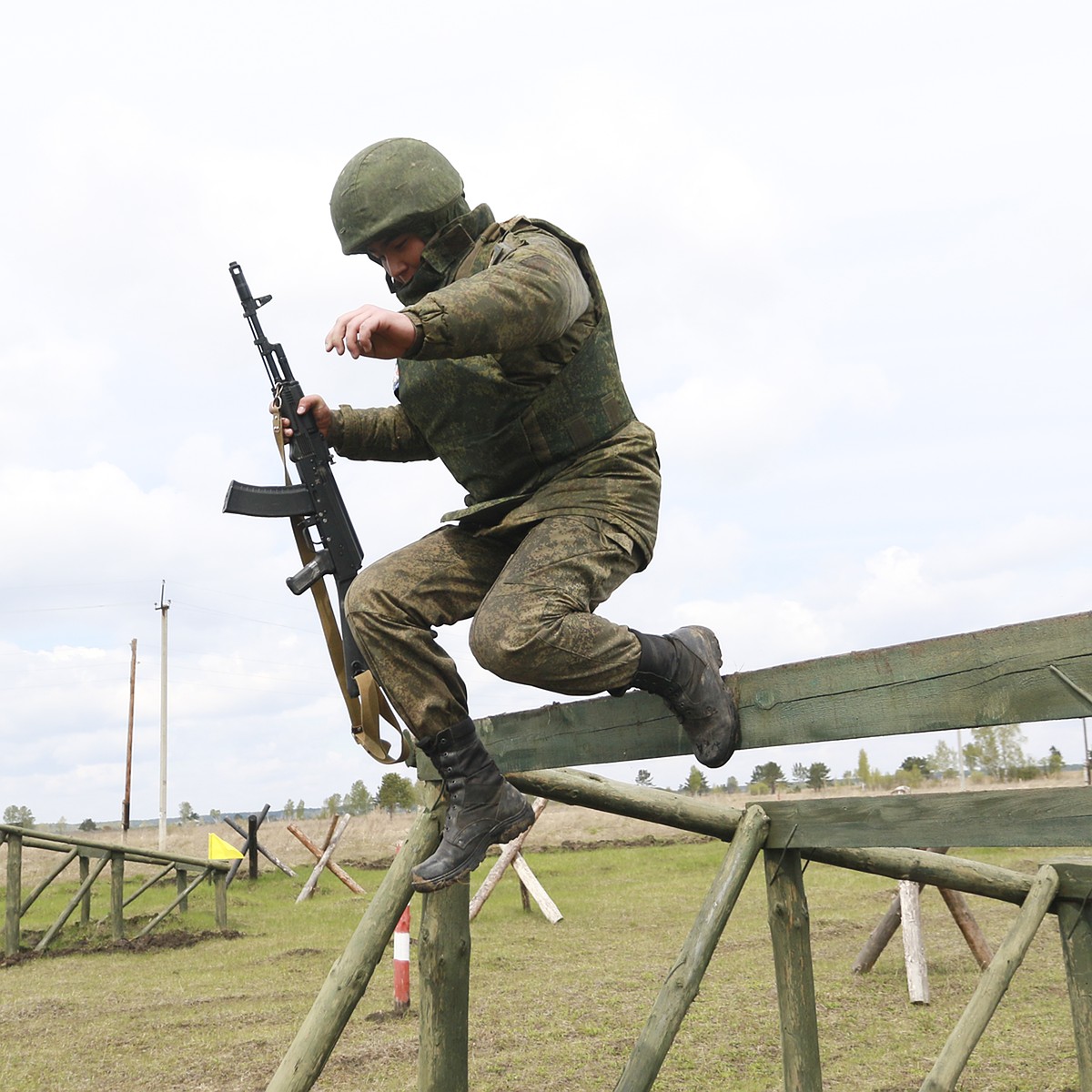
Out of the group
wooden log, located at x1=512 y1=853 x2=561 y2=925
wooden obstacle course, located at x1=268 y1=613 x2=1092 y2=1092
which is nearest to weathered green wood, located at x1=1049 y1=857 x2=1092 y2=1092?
wooden obstacle course, located at x1=268 y1=613 x2=1092 y2=1092

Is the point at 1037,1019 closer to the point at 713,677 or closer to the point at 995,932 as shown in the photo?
the point at 995,932

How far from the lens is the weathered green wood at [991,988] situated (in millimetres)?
5465

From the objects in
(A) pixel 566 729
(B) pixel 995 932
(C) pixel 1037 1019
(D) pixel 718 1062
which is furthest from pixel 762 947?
(A) pixel 566 729

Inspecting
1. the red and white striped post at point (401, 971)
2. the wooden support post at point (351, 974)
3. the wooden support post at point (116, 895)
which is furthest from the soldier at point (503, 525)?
the wooden support post at point (116, 895)

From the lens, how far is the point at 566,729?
4.49 metres

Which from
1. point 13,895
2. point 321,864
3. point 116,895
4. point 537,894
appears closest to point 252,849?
point 321,864

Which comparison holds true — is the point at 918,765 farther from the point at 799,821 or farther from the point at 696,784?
the point at 799,821

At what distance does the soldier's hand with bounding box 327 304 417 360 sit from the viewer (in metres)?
3.05

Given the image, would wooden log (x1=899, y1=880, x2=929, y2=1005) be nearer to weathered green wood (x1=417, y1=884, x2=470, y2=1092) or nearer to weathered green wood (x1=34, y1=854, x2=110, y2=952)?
weathered green wood (x1=417, y1=884, x2=470, y2=1092)

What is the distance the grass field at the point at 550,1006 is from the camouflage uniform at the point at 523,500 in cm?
650

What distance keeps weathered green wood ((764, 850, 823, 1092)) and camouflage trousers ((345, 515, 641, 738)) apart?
1875mm

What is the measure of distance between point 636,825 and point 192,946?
15.8 m

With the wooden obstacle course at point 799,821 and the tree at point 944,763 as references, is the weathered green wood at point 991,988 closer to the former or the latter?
the wooden obstacle course at point 799,821

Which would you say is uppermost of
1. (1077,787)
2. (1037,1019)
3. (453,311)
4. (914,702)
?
(453,311)
